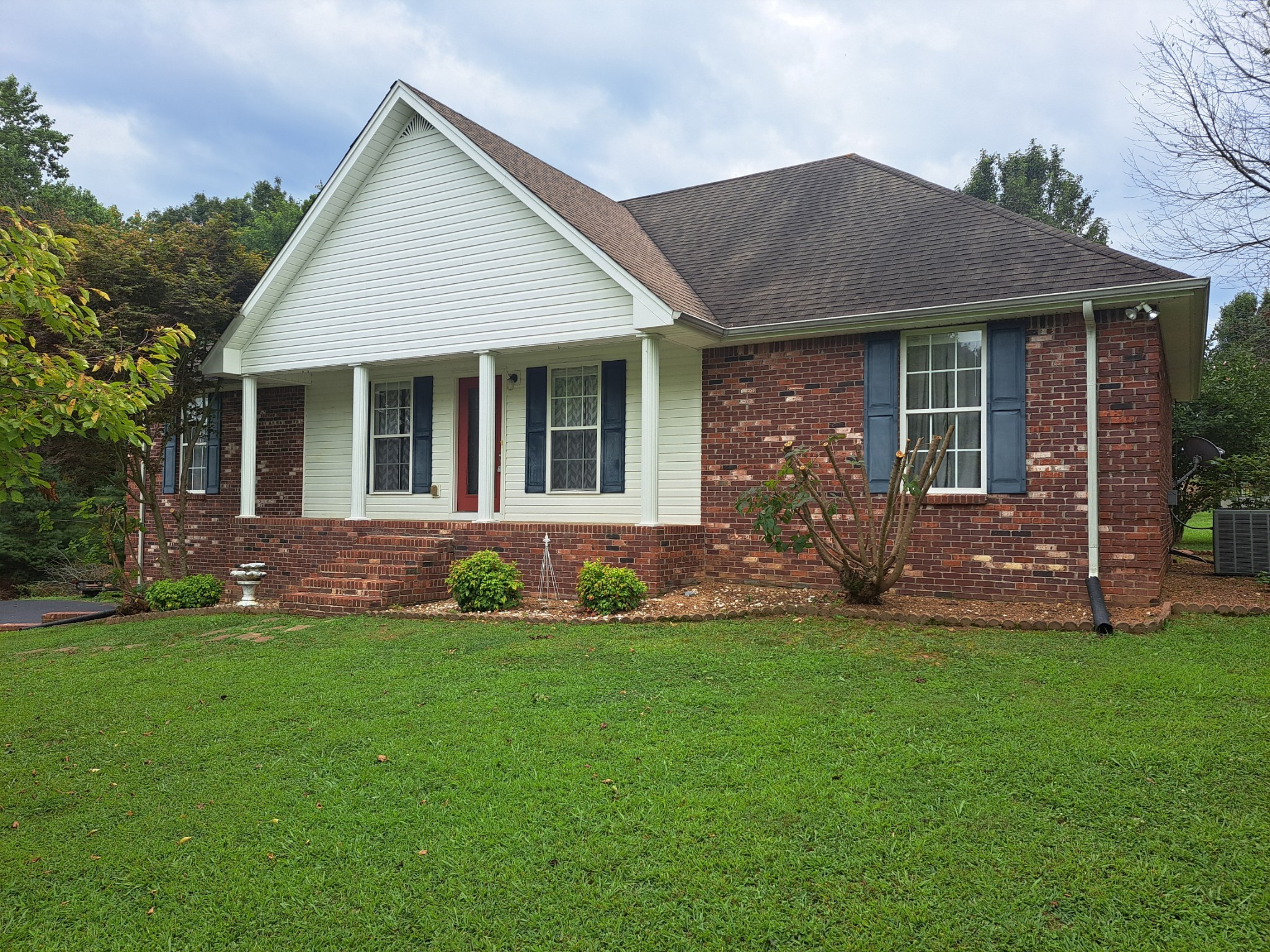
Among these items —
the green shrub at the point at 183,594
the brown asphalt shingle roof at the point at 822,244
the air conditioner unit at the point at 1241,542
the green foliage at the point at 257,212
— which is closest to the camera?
the brown asphalt shingle roof at the point at 822,244

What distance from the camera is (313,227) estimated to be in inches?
487

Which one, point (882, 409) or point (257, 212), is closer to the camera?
point (882, 409)

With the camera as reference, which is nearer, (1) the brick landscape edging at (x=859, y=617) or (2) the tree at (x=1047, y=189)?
(1) the brick landscape edging at (x=859, y=617)

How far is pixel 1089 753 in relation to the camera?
418cm

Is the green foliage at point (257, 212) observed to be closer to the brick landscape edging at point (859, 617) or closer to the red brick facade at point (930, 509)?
the red brick facade at point (930, 509)

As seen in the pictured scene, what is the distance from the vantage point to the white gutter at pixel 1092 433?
8242 millimetres

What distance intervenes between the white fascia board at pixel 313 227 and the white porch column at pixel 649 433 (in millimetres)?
5504

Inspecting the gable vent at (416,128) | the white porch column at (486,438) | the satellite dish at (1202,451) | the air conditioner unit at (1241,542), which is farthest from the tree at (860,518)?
the satellite dish at (1202,451)

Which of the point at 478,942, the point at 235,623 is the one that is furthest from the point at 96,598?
the point at 478,942

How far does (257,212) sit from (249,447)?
31922 millimetres

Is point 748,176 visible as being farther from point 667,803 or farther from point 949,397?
point 667,803

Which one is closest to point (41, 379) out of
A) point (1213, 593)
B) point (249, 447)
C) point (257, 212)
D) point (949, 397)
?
point (949, 397)

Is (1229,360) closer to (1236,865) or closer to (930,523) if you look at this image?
(930,523)

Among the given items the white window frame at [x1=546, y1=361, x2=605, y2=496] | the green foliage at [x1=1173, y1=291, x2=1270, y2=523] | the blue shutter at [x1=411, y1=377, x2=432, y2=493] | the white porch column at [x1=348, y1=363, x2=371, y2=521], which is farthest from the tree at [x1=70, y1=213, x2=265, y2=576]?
the green foliage at [x1=1173, y1=291, x2=1270, y2=523]
